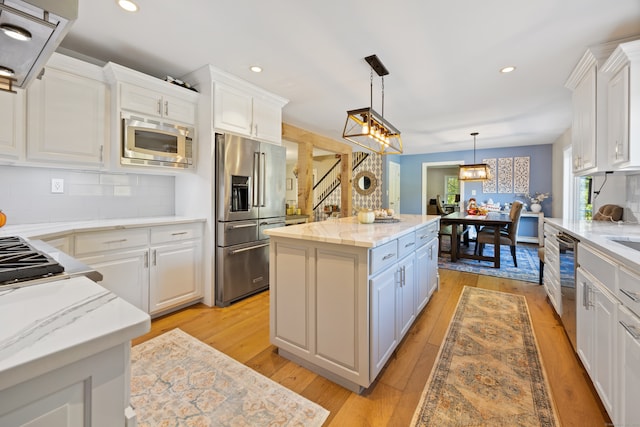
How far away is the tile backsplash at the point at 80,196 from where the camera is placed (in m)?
2.23

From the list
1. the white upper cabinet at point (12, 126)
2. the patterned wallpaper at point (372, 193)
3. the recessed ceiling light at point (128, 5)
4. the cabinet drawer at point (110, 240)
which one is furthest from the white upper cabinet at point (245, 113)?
the patterned wallpaper at point (372, 193)

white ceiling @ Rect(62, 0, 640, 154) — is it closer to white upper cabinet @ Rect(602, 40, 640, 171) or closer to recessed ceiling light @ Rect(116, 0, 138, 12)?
recessed ceiling light @ Rect(116, 0, 138, 12)

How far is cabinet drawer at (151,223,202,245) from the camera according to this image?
101 inches

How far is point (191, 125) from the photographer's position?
2891mm

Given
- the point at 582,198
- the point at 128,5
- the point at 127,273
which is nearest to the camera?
the point at 128,5

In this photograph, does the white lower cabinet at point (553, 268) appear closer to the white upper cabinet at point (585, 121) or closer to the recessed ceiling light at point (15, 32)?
the white upper cabinet at point (585, 121)

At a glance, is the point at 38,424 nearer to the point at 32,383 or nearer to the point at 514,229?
the point at 32,383

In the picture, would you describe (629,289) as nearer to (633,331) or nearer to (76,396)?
(633,331)

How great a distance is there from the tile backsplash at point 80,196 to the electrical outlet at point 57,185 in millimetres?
19

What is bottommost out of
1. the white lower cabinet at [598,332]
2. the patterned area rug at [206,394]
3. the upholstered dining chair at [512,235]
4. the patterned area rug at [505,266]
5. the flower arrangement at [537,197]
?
the patterned area rug at [206,394]

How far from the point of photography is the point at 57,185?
2422mm

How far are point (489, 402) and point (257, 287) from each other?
2.37m

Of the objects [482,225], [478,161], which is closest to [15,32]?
[482,225]

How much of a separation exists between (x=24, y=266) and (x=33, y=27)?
0.75 metres
